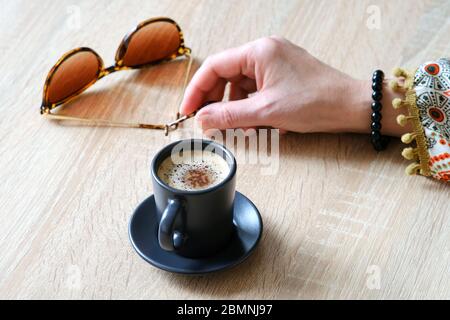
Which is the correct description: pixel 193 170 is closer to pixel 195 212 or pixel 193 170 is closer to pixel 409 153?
pixel 195 212

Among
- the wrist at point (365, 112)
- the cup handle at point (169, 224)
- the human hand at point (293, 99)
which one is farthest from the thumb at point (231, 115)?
the cup handle at point (169, 224)

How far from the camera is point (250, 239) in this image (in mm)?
831

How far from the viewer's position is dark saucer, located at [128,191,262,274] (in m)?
0.79

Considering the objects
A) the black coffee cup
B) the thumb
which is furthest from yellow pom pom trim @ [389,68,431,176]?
the black coffee cup

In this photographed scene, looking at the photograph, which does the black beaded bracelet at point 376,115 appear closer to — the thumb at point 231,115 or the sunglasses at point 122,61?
the thumb at point 231,115

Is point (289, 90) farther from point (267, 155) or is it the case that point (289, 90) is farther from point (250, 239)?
point (250, 239)

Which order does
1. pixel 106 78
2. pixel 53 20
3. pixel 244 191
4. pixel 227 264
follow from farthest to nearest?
pixel 53 20 < pixel 106 78 < pixel 244 191 < pixel 227 264

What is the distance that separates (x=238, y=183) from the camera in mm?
951

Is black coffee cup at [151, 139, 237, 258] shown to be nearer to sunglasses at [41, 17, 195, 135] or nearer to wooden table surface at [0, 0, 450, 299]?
wooden table surface at [0, 0, 450, 299]

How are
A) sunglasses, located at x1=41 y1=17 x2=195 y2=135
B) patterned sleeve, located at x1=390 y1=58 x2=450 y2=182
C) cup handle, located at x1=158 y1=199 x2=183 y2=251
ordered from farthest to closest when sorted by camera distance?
sunglasses, located at x1=41 y1=17 x2=195 y2=135 < patterned sleeve, located at x1=390 y1=58 x2=450 y2=182 < cup handle, located at x1=158 y1=199 x2=183 y2=251

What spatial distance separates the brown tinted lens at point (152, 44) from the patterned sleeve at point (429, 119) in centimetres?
46

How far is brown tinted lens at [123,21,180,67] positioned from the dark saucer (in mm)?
380

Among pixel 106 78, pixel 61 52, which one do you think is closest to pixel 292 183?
pixel 106 78

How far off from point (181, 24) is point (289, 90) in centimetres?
38
